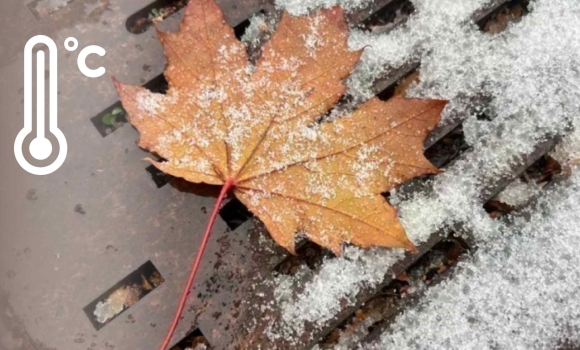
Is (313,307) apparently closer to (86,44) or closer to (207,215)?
(207,215)

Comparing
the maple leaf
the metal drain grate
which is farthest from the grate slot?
the maple leaf

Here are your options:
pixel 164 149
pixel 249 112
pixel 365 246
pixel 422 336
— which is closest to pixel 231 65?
pixel 249 112

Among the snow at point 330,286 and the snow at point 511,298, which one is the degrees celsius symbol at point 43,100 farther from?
the snow at point 511,298

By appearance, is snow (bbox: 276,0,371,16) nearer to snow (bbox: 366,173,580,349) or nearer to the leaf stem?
the leaf stem

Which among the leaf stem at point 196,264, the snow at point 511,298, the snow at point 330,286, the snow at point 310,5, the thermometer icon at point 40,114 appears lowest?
the snow at point 511,298

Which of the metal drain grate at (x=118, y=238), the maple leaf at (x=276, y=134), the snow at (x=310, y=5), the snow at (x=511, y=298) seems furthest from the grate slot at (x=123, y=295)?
the snow at (x=310, y=5)

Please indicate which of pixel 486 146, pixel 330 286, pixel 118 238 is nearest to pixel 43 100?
pixel 118 238
